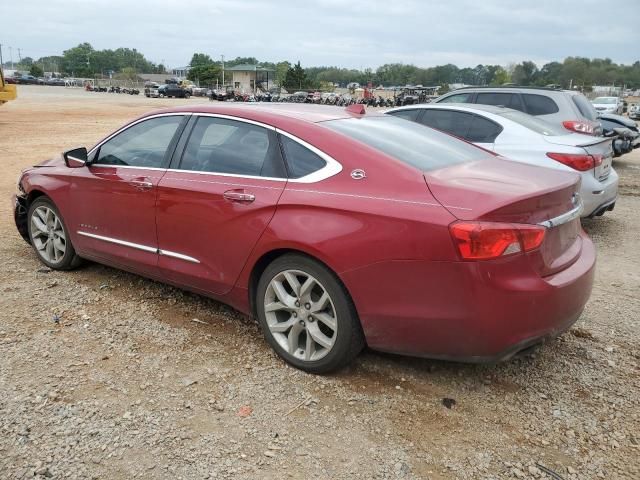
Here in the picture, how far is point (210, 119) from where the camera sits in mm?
3936

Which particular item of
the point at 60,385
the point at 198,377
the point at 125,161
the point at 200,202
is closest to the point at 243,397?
the point at 198,377

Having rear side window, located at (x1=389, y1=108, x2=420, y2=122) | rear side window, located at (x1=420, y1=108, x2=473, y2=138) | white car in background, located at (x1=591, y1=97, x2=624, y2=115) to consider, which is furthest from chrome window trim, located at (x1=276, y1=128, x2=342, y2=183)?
white car in background, located at (x1=591, y1=97, x2=624, y2=115)

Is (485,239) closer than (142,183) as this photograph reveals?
Yes

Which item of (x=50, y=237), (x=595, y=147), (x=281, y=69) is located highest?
(x=281, y=69)

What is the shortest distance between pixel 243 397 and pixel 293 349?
1.43 ft

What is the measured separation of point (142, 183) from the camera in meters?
4.10

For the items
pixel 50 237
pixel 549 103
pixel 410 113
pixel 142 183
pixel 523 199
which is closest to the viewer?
pixel 523 199

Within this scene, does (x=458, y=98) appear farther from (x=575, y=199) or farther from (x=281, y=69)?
(x=281, y=69)

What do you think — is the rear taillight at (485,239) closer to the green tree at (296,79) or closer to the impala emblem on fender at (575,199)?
the impala emblem on fender at (575,199)

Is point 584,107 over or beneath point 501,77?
beneath

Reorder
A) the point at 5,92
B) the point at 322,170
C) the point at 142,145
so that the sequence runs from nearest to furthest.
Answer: the point at 322,170
the point at 142,145
the point at 5,92

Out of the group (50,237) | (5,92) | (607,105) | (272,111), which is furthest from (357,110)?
(607,105)

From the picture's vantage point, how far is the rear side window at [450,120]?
7109 millimetres

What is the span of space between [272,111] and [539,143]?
386 cm
